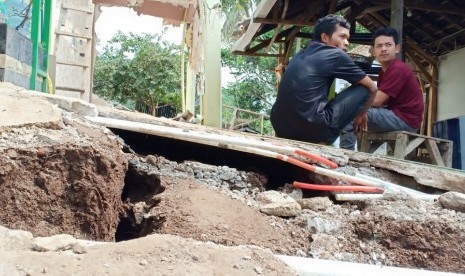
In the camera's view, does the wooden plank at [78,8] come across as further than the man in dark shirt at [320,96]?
Yes

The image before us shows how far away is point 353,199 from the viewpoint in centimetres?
301

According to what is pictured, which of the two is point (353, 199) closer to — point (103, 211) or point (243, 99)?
point (103, 211)

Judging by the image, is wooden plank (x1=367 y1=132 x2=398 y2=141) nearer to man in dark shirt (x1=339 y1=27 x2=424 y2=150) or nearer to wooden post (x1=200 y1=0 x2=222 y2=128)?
man in dark shirt (x1=339 y1=27 x2=424 y2=150)

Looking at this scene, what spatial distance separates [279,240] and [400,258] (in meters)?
0.57

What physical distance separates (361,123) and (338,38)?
0.74m

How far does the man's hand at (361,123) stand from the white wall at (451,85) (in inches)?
162

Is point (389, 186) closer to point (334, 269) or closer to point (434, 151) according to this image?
point (334, 269)

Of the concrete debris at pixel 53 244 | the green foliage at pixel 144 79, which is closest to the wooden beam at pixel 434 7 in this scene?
the concrete debris at pixel 53 244

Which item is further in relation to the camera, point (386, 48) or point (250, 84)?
point (250, 84)

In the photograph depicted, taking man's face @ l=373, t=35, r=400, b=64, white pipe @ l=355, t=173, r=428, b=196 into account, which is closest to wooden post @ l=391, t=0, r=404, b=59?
man's face @ l=373, t=35, r=400, b=64

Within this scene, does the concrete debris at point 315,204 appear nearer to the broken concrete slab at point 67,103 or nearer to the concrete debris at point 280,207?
the concrete debris at point 280,207

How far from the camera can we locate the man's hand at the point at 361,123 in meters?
4.54

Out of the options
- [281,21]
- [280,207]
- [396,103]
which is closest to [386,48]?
[396,103]

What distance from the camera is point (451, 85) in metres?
8.66
